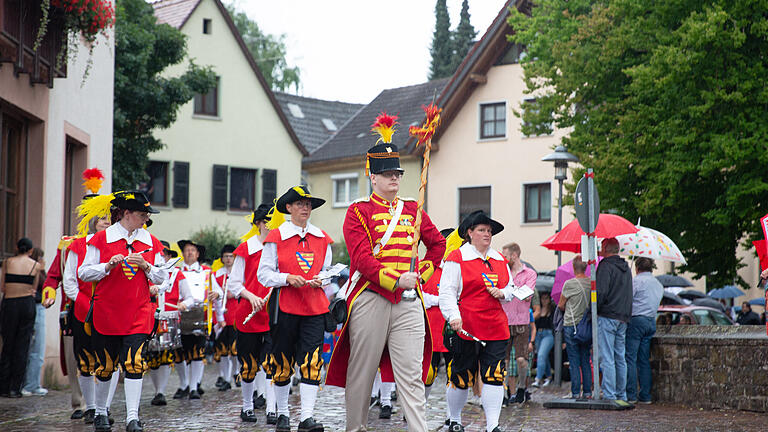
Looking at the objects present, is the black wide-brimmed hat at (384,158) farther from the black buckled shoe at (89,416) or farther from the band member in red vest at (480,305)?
the black buckled shoe at (89,416)

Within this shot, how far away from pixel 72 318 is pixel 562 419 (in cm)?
543

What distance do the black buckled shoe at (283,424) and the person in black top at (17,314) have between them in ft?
18.7

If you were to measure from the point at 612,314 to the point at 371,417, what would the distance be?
3.56 metres

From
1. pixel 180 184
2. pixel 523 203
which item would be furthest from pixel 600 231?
pixel 180 184

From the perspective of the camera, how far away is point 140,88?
27250 mm

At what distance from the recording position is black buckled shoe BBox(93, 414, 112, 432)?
10.3 metres

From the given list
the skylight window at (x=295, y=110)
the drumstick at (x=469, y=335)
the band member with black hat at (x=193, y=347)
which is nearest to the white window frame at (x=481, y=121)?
the skylight window at (x=295, y=110)

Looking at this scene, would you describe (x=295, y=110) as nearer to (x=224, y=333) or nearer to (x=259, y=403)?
(x=224, y=333)

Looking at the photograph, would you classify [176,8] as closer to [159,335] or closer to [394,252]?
[159,335]

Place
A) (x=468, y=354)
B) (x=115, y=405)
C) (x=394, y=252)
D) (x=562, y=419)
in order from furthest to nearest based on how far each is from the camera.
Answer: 1. (x=115, y=405)
2. (x=562, y=419)
3. (x=468, y=354)
4. (x=394, y=252)

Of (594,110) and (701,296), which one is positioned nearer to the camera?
(594,110)

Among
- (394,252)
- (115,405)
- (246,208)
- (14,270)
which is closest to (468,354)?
(394,252)

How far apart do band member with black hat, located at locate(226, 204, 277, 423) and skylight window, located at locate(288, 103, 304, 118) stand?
3837cm

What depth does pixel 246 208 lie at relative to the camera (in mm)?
41031
